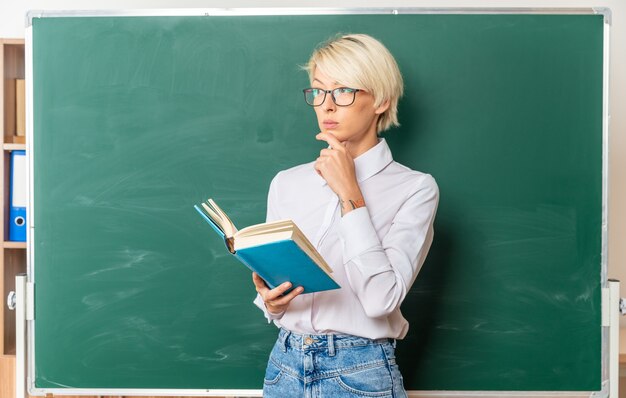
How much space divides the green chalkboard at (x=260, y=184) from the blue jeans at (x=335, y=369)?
0.64 metres

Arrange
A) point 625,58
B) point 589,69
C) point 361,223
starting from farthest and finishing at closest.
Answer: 1. point 625,58
2. point 589,69
3. point 361,223

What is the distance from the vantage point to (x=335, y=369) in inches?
53.1

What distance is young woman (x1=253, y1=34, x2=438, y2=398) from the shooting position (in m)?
1.29

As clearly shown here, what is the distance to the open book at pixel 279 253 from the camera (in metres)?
1.17

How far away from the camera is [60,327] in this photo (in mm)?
2021

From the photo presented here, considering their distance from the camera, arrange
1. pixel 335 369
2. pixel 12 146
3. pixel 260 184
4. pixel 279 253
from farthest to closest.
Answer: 1. pixel 12 146
2. pixel 260 184
3. pixel 335 369
4. pixel 279 253

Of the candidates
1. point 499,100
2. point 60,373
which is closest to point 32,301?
point 60,373

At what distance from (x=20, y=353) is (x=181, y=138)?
862mm

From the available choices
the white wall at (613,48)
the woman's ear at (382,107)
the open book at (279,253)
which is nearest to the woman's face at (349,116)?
the woman's ear at (382,107)

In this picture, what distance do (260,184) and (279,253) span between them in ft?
2.68

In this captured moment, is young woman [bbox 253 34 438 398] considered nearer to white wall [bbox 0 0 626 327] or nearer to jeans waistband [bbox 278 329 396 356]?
jeans waistband [bbox 278 329 396 356]

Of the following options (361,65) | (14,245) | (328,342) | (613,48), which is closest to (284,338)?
(328,342)

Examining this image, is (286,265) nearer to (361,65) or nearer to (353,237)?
(353,237)

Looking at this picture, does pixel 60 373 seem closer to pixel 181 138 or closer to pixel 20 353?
pixel 20 353
